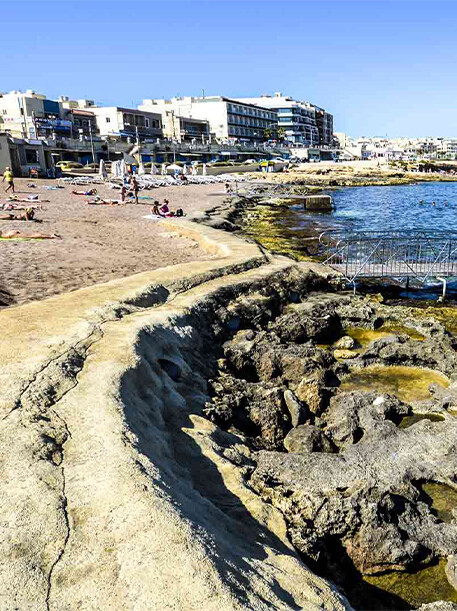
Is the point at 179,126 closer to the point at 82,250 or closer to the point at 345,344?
the point at 82,250

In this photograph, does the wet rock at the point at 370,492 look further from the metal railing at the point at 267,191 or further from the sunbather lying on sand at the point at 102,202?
the metal railing at the point at 267,191

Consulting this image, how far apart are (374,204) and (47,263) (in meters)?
44.1

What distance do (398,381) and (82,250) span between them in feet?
45.1

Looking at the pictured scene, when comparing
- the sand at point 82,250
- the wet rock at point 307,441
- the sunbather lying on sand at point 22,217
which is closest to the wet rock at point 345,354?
the wet rock at point 307,441

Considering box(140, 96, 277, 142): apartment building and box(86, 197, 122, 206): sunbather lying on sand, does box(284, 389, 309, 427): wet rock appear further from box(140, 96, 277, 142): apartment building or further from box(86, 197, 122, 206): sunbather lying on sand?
box(140, 96, 277, 142): apartment building

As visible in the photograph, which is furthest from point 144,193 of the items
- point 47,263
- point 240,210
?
point 47,263

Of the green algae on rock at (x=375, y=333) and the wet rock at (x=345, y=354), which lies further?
the green algae on rock at (x=375, y=333)

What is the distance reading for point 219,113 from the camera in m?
125

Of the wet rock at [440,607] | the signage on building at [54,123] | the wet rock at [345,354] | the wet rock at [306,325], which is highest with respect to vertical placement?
the signage on building at [54,123]

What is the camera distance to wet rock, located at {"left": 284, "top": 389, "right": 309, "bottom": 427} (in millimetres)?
10039

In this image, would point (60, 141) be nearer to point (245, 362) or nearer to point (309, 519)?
point (245, 362)

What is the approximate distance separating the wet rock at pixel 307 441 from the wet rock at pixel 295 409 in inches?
21.9

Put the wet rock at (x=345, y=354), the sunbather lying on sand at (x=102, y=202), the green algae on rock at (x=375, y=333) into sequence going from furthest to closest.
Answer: the sunbather lying on sand at (x=102, y=202) < the green algae on rock at (x=375, y=333) < the wet rock at (x=345, y=354)

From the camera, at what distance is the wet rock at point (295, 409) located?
10.0 m
